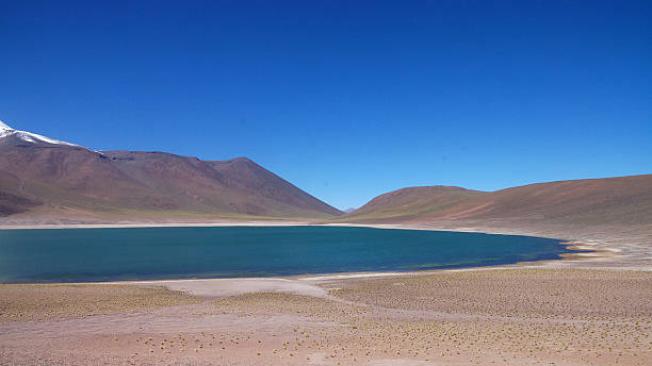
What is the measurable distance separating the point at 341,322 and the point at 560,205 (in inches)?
4169

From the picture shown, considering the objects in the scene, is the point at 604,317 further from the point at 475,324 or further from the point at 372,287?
the point at 372,287

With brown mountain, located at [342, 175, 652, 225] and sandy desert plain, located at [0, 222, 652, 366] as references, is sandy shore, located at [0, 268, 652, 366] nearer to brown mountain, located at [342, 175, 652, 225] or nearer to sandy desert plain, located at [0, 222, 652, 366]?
sandy desert plain, located at [0, 222, 652, 366]

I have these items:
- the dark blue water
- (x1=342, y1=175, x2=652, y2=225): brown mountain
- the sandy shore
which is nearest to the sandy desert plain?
the sandy shore

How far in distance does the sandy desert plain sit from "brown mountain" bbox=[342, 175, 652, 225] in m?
64.0

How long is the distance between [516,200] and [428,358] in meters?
127

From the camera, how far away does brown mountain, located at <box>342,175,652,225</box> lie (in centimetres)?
9038

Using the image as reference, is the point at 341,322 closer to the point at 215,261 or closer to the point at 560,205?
the point at 215,261

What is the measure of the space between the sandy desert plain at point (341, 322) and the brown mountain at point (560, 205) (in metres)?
64.0

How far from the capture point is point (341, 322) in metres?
18.6

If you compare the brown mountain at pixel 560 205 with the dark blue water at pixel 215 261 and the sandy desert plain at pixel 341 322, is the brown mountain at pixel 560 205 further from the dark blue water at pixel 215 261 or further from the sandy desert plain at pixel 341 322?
the sandy desert plain at pixel 341 322

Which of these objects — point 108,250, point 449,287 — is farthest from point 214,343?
point 108,250

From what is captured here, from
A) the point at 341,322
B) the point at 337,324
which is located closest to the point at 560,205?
the point at 341,322

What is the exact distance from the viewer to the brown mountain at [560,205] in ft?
297

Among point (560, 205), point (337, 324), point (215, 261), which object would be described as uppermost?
point (560, 205)
